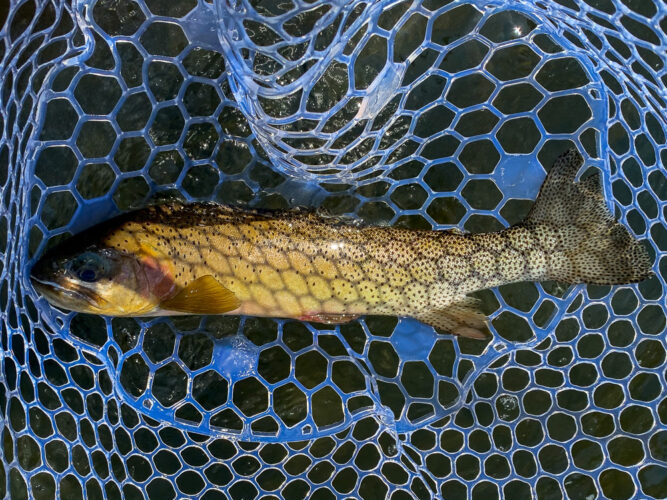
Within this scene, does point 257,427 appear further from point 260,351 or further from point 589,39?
point 589,39

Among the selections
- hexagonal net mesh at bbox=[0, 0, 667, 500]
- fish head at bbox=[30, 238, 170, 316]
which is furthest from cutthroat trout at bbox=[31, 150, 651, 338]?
hexagonal net mesh at bbox=[0, 0, 667, 500]

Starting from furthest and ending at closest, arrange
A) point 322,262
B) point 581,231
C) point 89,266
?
point 581,231, point 322,262, point 89,266

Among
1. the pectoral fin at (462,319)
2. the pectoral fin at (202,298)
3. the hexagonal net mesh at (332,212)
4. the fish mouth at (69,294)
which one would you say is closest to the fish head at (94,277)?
the fish mouth at (69,294)

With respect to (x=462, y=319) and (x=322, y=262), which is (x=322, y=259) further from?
(x=462, y=319)

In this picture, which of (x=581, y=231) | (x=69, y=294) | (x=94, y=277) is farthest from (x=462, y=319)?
(x=69, y=294)

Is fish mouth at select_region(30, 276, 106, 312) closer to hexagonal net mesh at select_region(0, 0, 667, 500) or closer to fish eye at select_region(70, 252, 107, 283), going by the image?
fish eye at select_region(70, 252, 107, 283)

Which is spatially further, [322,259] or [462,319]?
[462,319]
